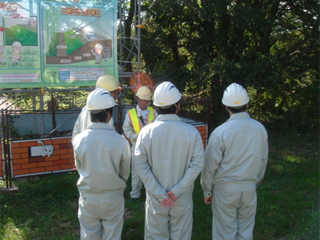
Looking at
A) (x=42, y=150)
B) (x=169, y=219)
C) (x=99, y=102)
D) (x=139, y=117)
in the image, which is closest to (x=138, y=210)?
(x=139, y=117)

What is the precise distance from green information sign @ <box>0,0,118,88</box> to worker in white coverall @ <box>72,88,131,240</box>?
11.8ft

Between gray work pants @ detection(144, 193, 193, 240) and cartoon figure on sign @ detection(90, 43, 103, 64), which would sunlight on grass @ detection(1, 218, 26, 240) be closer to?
gray work pants @ detection(144, 193, 193, 240)

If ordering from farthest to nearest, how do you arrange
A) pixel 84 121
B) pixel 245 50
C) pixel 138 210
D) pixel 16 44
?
1. pixel 245 50
2. pixel 16 44
3. pixel 138 210
4. pixel 84 121

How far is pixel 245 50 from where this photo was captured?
1059 centimetres

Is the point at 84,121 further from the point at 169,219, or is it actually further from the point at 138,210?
the point at 169,219

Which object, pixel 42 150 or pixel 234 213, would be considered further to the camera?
pixel 42 150

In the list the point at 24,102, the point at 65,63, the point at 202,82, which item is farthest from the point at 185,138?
the point at 24,102

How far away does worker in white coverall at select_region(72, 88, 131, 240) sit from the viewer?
2.84m

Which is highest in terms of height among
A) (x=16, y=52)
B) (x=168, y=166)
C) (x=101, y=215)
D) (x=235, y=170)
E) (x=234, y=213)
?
(x=16, y=52)

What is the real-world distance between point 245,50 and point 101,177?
29.2 feet

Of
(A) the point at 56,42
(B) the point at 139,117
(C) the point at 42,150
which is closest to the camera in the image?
(B) the point at 139,117

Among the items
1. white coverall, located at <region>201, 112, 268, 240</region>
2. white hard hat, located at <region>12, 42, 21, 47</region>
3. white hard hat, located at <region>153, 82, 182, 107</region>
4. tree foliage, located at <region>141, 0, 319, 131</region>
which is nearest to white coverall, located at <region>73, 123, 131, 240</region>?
white hard hat, located at <region>153, 82, 182, 107</region>

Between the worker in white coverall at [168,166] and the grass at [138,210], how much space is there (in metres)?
1.21

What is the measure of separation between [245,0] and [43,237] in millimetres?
8909
